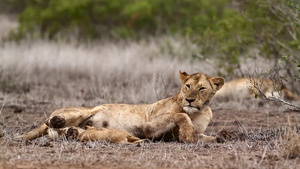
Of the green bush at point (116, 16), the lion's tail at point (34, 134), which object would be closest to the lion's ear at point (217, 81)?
the lion's tail at point (34, 134)

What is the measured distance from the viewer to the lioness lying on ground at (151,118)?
5492 mm

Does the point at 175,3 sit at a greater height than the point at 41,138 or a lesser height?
greater

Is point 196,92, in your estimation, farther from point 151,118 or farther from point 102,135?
point 102,135

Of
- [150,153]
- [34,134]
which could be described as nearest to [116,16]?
[34,134]

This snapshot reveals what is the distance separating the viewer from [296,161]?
4.62 m

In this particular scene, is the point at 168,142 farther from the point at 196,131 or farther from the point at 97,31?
the point at 97,31

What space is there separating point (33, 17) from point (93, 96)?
10.3 metres

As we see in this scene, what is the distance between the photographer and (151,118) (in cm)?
572

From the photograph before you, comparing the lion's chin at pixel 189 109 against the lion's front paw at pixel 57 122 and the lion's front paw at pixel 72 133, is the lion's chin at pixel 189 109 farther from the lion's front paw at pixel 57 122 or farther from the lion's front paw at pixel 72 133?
the lion's front paw at pixel 57 122

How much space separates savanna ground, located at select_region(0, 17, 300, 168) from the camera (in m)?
4.56

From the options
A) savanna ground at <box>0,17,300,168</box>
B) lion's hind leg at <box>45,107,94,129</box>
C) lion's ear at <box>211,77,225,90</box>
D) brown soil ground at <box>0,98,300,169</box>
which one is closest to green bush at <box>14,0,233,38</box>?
savanna ground at <box>0,17,300,168</box>

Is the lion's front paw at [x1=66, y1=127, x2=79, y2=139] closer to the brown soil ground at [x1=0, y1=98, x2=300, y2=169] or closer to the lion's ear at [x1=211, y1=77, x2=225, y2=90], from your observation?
the brown soil ground at [x1=0, y1=98, x2=300, y2=169]

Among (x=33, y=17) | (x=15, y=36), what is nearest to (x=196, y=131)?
(x=15, y=36)

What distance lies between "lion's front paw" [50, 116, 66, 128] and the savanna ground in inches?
6.5
